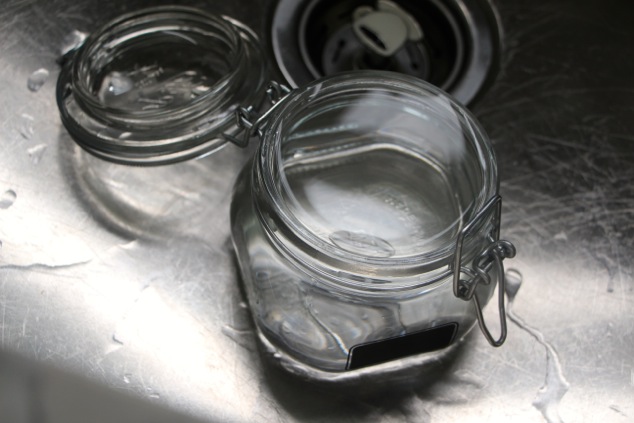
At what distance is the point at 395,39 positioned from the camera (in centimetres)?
70

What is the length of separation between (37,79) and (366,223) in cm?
32

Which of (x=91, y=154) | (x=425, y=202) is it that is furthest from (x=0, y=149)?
(x=425, y=202)

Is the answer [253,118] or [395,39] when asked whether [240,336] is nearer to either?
[253,118]

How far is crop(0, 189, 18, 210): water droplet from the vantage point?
0.63m

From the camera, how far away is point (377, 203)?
1.99 feet

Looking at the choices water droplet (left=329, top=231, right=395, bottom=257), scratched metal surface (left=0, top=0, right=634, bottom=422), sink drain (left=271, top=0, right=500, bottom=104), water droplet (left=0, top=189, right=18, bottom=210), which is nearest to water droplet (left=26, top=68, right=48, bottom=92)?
scratched metal surface (left=0, top=0, right=634, bottom=422)

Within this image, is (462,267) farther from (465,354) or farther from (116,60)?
(116,60)

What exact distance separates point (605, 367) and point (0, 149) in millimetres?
505

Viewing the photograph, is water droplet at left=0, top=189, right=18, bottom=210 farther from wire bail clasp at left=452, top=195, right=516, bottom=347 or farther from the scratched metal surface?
wire bail clasp at left=452, top=195, right=516, bottom=347

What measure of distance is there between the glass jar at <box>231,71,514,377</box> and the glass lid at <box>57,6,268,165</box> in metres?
0.05

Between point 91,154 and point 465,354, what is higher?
point 91,154

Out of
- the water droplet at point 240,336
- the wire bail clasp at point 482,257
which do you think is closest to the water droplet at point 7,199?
the water droplet at point 240,336

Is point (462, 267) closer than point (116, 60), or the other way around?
point (462, 267)

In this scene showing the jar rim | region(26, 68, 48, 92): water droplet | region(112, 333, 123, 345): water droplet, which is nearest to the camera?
the jar rim
